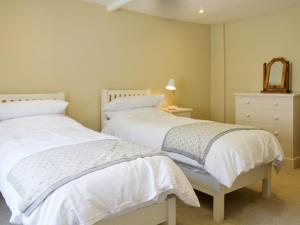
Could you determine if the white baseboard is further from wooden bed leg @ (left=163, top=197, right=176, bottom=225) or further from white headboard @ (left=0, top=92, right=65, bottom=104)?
white headboard @ (left=0, top=92, right=65, bottom=104)

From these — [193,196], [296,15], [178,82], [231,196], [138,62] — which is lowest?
[231,196]

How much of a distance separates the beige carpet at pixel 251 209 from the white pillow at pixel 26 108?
2.83ft

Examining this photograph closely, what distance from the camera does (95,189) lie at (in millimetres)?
1491

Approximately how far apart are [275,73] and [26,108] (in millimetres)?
3499

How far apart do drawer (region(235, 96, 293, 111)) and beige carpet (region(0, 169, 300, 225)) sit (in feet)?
3.74

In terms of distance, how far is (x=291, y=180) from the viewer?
10.7ft

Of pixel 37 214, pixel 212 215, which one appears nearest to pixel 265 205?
pixel 212 215

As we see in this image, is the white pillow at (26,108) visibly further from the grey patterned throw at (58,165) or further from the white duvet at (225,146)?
the grey patterned throw at (58,165)

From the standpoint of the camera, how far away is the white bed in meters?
1.40

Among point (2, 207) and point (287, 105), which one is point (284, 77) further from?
point (2, 207)

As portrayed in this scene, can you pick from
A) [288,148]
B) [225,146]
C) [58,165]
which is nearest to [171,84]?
[288,148]

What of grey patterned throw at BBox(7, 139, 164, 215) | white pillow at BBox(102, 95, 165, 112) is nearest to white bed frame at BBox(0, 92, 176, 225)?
grey patterned throw at BBox(7, 139, 164, 215)

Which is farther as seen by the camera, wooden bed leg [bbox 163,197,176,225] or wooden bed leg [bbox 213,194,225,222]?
wooden bed leg [bbox 213,194,225,222]

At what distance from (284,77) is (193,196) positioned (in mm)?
2939
